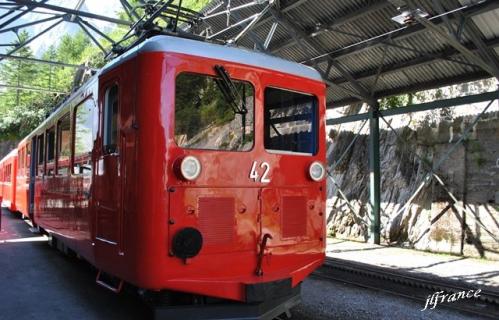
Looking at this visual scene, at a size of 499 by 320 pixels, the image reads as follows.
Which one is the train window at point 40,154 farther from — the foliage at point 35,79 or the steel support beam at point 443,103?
the foliage at point 35,79

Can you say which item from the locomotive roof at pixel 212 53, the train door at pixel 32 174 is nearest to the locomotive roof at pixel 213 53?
the locomotive roof at pixel 212 53

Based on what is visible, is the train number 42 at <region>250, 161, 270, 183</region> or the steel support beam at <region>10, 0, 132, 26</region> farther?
the steel support beam at <region>10, 0, 132, 26</region>

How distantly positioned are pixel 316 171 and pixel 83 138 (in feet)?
9.23

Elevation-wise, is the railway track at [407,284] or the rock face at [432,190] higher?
the rock face at [432,190]

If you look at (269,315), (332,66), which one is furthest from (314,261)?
(332,66)

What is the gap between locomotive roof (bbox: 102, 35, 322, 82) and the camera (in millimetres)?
4137

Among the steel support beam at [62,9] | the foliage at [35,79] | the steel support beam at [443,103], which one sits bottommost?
the steel support beam at [443,103]

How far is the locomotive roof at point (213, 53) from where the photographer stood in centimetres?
414

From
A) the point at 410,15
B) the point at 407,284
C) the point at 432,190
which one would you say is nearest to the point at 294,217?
the point at 407,284

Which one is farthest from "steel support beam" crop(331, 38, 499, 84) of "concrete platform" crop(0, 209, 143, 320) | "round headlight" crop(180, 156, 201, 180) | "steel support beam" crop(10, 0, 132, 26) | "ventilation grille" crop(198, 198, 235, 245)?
"concrete platform" crop(0, 209, 143, 320)

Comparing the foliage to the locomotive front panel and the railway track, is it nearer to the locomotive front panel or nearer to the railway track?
the railway track

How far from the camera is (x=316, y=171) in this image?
199 inches

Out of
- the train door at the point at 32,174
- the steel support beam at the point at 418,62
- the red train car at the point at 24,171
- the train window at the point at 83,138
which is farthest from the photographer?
the red train car at the point at 24,171

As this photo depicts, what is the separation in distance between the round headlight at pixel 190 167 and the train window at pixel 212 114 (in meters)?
0.16
